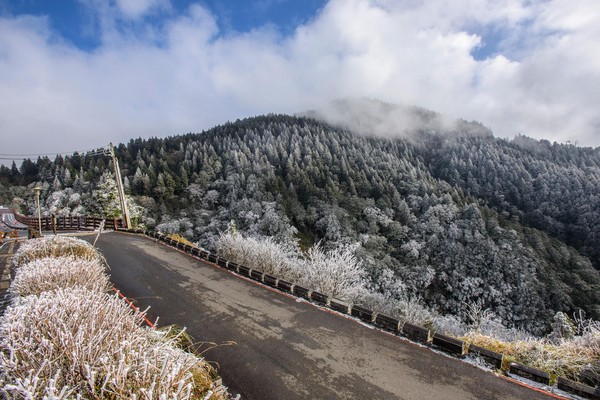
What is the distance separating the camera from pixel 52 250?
9.12 m

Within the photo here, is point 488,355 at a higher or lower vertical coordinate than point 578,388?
lower

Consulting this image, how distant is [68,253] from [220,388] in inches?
307

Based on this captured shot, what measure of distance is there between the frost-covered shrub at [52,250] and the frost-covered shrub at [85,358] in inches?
223

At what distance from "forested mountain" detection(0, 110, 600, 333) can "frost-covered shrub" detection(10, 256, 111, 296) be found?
38.4 m

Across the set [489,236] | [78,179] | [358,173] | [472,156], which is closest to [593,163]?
[472,156]

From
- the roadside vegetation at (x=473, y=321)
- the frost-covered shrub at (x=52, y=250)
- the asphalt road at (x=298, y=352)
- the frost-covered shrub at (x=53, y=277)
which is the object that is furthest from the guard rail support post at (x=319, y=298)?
the frost-covered shrub at (x=52, y=250)

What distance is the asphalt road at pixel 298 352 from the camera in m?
5.84

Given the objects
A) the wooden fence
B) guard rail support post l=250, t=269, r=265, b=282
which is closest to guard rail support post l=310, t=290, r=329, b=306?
guard rail support post l=250, t=269, r=265, b=282

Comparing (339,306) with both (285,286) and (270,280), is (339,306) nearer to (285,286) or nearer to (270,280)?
(285,286)

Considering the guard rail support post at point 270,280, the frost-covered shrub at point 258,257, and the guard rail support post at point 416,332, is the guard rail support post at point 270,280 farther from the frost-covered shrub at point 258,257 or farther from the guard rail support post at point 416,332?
the guard rail support post at point 416,332

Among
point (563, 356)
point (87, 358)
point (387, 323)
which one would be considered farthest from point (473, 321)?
point (87, 358)

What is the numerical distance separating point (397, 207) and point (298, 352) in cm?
9145

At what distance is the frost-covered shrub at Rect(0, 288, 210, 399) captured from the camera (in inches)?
111

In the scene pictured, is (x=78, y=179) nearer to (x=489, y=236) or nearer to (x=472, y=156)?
(x=489, y=236)
